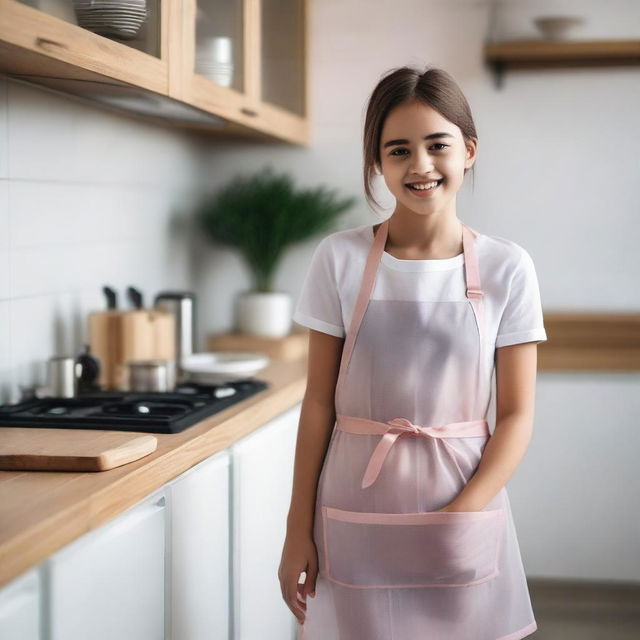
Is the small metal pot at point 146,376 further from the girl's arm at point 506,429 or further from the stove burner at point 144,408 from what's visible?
the girl's arm at point 506,429

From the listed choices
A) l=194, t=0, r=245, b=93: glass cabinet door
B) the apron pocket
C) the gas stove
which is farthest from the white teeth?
l=194, t=0, r=245, b=93: glass cabinet door

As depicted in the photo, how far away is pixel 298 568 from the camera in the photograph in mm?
1505

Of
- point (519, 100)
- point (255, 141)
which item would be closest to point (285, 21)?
point (255, 141)

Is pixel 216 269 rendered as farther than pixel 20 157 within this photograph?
Yes

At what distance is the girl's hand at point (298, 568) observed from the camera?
1505 millimetres

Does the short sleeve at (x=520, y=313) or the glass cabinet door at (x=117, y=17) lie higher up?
the glass cabinet door at (x=117, y=17)

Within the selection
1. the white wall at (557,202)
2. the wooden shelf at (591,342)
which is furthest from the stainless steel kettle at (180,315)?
the wooden shelf at (591,342)

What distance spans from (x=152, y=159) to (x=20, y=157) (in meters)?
0.85

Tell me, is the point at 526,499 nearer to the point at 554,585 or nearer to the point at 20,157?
the point at 554,585

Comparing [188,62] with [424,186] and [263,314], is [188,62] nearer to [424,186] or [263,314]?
[424,186]

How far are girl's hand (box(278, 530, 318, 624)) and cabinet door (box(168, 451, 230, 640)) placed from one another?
27cm

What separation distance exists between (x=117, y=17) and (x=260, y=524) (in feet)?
3.54

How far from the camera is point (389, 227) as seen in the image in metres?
1.54

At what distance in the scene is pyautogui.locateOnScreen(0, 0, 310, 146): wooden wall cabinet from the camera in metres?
1.62
